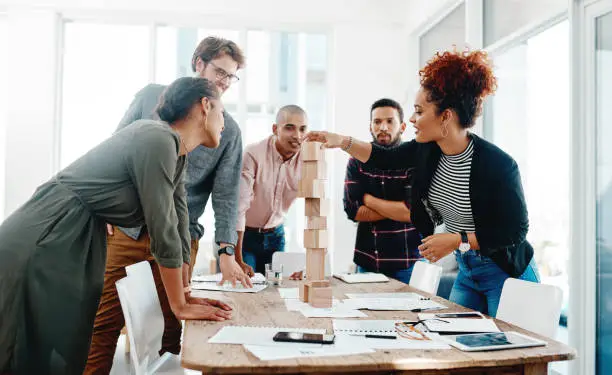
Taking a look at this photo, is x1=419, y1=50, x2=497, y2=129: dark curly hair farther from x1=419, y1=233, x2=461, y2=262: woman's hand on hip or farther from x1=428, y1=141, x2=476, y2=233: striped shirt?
x1=419, y1=233, x2=461, y2=262: woman's hand on hip

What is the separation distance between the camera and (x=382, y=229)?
312cm

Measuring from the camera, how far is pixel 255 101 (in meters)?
5.87

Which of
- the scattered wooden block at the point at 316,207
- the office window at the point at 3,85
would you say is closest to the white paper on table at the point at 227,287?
the scattered wooden block at the point at 316,207

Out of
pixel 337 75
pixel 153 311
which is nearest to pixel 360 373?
pixel 153 311

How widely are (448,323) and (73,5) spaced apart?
5.03m

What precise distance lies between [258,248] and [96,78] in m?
3.10

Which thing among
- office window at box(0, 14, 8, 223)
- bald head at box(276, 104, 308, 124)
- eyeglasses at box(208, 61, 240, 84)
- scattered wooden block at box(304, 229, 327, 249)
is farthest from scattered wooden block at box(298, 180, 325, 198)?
office window at box(0, 14, 8, 223)

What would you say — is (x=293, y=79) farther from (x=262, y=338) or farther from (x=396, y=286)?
(x=262, y=338)

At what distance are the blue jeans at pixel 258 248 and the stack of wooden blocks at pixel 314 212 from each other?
1433mm

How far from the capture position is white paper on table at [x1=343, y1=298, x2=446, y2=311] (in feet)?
6.87

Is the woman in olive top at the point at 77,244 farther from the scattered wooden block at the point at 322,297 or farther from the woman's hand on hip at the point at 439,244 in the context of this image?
the woman's hand on hip at the point at 439,244

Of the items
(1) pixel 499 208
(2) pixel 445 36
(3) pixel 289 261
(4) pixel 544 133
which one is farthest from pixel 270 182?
(2) pixel 445 36

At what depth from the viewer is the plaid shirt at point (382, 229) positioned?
312 cm

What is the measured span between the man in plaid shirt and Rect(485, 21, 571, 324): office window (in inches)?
37.0
